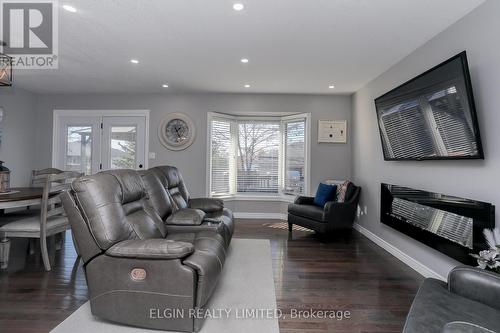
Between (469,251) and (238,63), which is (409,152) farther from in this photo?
(238,63)

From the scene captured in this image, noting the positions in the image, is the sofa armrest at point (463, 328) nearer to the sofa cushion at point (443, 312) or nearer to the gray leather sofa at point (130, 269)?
the sofa cushion at point (443, 312)

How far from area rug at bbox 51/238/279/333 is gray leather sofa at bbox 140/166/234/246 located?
0.41 m

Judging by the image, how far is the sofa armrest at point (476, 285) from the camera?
54.6 inches

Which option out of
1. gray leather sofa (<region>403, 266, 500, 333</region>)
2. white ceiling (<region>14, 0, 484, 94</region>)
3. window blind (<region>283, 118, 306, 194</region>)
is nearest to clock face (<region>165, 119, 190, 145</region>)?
white ceiling (<region>14, 0, 484, 94</region>)

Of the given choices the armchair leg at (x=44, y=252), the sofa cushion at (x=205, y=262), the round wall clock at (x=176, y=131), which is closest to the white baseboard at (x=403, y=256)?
the sofa cushion at (x=205, y=262)

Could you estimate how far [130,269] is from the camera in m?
1.76

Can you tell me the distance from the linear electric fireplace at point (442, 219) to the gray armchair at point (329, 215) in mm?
675

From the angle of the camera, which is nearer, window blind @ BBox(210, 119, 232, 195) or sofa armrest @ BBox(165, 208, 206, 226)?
sofa armrest @ BBox(165, 208, 206, 226)

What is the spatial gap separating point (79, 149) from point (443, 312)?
606 centimetres

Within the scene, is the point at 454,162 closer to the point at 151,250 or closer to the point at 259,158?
the point at 151,250

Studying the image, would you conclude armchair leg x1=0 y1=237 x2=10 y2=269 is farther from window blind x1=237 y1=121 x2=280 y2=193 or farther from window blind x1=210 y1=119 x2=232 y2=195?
window blind x1=237 y1=121 x2=280 y2=193

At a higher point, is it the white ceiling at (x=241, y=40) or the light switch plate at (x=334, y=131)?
the white ceiling at (x=241, y=40)

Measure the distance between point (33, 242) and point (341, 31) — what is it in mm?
4351

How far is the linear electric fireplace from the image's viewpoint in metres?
2.11
